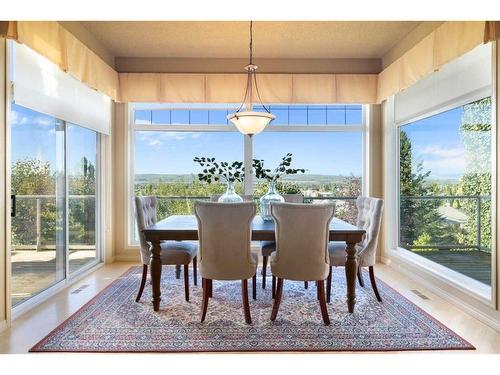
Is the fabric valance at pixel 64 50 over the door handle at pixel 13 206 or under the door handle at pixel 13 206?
over

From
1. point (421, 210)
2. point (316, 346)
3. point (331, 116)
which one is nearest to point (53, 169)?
point (316, 346)

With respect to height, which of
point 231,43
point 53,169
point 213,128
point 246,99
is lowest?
point 53,169

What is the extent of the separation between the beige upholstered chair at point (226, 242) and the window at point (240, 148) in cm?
236

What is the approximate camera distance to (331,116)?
16.4 ft

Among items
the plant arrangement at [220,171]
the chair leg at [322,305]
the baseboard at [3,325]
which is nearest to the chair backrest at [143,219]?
the plant arrangement at [220,171]

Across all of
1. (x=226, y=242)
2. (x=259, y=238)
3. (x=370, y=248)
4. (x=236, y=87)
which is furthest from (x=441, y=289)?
(x=236, y=87)

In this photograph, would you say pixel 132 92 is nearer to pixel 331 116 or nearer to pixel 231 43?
pixel 231 43

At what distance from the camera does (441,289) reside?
3.36m

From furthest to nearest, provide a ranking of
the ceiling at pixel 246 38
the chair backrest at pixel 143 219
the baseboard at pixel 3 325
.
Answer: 1. the ceiling at pixel 246 38
2. the chair backrest at pixel 143 219
3. the baseboard at pixel 3 325

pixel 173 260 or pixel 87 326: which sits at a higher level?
pixel 173 260

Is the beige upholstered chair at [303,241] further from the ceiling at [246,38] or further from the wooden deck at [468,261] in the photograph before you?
the ceiling at [246,38]

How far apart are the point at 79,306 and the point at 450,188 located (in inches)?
144

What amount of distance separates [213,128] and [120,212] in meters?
1.74

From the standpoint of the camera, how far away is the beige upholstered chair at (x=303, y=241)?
2561 millimetres
